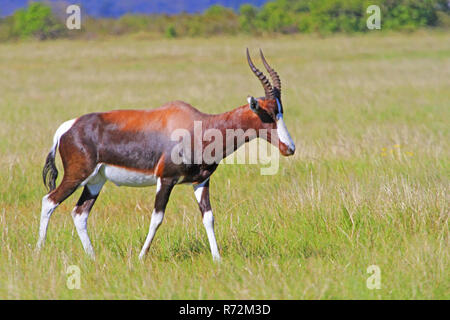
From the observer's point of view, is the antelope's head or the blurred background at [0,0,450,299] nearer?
the blurred background at [0,0,450,299]

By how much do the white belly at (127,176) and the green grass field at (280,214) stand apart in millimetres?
629

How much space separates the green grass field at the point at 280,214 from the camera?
18.6 feet

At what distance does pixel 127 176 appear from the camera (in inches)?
257

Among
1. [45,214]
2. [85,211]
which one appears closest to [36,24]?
[85,211]

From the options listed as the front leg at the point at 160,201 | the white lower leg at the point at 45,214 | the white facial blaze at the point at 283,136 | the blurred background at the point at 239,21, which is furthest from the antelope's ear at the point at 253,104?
the blurred background at the point at 239,21

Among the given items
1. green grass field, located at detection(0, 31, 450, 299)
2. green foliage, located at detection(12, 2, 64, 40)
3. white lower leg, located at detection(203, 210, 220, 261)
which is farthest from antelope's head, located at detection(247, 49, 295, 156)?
green foliage, located at detection(12, 2, 64, 40)

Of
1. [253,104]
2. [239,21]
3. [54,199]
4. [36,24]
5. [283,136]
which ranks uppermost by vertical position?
[239,21]

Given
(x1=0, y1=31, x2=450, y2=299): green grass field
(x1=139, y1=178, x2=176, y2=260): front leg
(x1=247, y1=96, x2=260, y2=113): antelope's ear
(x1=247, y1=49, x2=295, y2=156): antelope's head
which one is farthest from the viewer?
(x1=139, y1=178, x2=176, y2=260): front leg

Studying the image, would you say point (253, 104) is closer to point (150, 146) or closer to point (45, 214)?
point (150, 146)

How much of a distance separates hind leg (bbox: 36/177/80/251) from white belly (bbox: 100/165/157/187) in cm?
32

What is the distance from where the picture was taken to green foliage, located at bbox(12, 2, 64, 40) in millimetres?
46094

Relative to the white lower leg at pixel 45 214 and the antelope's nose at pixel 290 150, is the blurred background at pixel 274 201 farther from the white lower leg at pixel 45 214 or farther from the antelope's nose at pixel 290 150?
the antelope's nose at pixel 290 150

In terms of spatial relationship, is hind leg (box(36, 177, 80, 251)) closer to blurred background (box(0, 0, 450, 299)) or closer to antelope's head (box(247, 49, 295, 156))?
blurred background (box(0, 0, 450, 299))

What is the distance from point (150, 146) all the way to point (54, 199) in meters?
1.11
